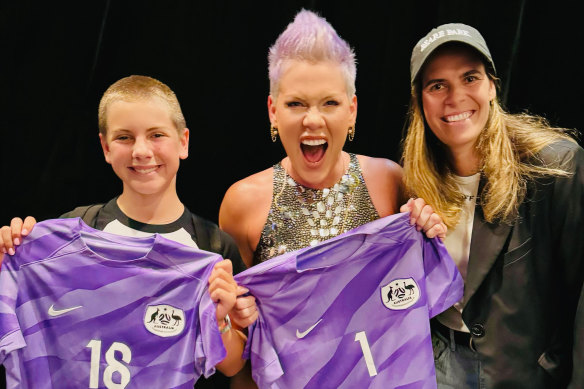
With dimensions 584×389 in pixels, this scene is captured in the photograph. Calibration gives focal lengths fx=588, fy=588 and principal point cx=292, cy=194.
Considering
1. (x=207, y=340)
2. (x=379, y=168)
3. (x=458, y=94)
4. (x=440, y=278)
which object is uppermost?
(x=458, y=94)

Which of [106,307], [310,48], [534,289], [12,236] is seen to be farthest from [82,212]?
[534,289]

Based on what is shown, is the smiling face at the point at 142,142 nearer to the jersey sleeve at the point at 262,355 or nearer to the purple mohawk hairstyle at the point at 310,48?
the purple mohawk hairstyle at the point at 310,48

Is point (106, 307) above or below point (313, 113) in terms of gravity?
below

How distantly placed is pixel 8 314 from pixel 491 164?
1625mm

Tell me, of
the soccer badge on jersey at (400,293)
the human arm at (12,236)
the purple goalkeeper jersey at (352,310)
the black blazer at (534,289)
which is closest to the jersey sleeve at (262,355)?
the purple goalkeeper jersey at (352,310)

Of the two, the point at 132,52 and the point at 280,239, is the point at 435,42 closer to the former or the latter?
the point at 280,239

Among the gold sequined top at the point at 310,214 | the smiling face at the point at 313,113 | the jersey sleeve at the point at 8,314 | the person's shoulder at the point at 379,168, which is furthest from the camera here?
the person's shoulder at the point at 379,168

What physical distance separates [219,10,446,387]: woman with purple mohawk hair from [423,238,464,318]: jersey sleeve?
2.6 inches

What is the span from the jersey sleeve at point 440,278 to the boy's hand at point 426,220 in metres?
0.04

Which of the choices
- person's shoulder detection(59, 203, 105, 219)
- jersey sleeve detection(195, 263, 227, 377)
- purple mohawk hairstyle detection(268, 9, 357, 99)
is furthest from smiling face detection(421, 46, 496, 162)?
person's shoulder detection(59, 203, 105, 219)

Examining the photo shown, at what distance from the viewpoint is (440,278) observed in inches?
76.9

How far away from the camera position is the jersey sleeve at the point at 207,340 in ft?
5.80

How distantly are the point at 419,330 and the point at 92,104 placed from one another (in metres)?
1.81

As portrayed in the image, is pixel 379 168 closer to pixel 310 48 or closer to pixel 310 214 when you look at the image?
pixel 310 214
